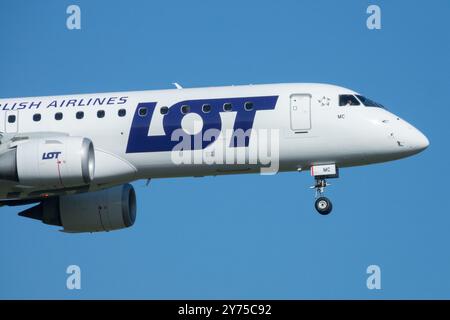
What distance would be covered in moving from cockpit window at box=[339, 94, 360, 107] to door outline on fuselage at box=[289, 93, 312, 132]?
4.07 ft

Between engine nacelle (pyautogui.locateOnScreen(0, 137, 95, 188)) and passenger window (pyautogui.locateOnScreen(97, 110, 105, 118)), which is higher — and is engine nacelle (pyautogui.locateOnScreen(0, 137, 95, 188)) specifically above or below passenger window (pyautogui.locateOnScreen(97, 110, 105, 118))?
below

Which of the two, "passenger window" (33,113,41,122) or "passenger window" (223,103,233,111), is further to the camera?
"passenger window" (33,113,41,122)

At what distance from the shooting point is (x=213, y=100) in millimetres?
55344

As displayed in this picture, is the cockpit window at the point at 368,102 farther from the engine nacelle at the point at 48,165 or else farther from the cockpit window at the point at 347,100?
the engine nacelle at the point at 48,165

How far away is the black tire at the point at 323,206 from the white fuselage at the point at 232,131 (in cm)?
145

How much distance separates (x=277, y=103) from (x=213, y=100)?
8.24 ft

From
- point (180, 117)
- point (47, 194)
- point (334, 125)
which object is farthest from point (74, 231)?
point (334, 125)

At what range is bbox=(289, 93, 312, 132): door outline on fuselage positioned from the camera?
179ft

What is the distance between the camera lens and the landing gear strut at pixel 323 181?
5494cm

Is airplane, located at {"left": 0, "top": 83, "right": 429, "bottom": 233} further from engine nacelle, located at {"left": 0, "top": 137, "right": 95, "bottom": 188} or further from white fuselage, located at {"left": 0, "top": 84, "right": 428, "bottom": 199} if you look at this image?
engine nacelle, located at {"left": 0, "top": 137, "right": 95, "bottom": 188}

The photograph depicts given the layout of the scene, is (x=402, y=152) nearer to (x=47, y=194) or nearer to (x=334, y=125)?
(x=334, y=125)

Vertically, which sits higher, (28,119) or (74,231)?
(28,119)

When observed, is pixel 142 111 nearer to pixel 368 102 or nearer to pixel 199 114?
pixel 199 114

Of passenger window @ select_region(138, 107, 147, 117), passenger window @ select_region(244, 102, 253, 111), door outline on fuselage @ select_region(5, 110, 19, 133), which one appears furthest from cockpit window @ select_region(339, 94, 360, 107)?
door outline on fuselage @ select_region(5, 110, 19, 133)
